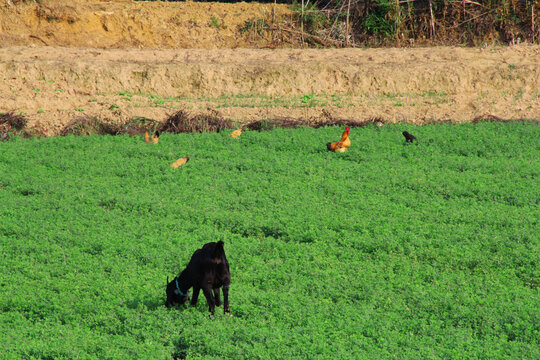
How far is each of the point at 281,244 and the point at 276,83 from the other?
12.3 meters

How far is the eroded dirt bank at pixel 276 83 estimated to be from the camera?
2102cm

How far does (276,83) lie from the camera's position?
23.0m

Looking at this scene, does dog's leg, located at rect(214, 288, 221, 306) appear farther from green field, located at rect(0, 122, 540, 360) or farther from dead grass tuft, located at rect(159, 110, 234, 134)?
dead grass tuft, located at rect(159, 110, 234, 134)

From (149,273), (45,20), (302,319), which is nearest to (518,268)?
(302,319)

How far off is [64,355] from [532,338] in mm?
6381

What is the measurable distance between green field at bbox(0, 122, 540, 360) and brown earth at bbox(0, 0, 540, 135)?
9.63 ft

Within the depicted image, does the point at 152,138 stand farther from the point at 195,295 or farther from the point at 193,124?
the point at 195,295

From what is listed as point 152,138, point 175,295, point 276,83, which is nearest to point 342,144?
point 152,138

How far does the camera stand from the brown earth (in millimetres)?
20812

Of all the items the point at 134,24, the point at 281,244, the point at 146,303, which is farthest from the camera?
the point at 134,24

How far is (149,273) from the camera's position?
10.6 metres

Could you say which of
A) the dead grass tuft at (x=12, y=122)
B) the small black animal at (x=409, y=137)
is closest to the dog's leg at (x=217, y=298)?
the small black animal at (x=409, y=137)

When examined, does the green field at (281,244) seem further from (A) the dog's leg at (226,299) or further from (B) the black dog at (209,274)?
(B) the black dog at (209,274)

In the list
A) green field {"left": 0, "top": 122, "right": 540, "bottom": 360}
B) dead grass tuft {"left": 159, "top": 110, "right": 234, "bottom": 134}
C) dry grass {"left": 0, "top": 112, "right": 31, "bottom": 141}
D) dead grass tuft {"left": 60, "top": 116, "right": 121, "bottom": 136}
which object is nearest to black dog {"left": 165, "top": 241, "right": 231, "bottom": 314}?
green field {"left": 0, "top": 122, "right": 540, "bottom": 360}
